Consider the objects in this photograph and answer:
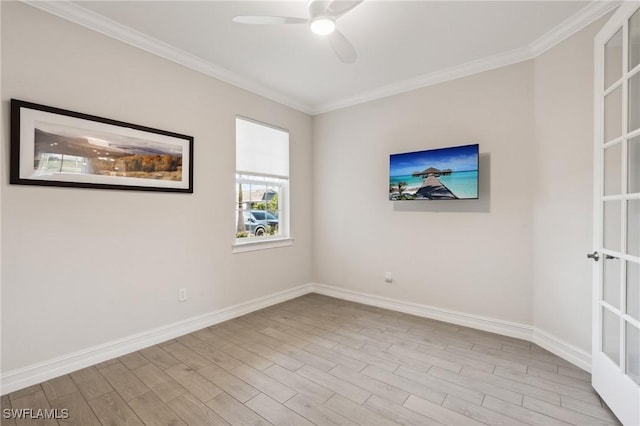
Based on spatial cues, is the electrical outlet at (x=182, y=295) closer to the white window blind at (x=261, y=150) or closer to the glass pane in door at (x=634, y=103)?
the white window blind at (x=261, y=150)

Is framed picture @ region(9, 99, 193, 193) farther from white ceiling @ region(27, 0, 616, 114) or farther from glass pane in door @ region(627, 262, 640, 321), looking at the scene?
glass pane in door @ region(627, 262, 640, 321)

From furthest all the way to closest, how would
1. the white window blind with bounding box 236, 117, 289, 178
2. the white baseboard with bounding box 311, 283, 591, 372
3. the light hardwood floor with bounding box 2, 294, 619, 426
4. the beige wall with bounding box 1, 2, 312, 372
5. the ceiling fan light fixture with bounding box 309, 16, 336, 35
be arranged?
the white window blind with bounding box 236, 117, 289, 178 → the white baseboard with bounding box 311, 283, 591, 372 → the beige wall with bounding box 1, 2, 312, 372 → the ceiling fan light fixture with bounding box 309, 16, 336, 35 → the light hardwood floor with bounding box 2, 294, 619, 426

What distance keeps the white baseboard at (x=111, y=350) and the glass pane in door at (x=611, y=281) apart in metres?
3.26

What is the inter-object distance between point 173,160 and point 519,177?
338 cm

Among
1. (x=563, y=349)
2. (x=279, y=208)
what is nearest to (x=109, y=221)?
(x=279, y=208)

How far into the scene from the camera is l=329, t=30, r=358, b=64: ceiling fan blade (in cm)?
218

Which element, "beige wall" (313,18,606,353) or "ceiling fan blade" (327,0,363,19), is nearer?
"ceiling fan blade" (327,0,363,19)

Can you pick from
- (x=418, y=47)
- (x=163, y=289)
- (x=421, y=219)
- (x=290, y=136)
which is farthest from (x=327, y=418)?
(x=290, y=136)

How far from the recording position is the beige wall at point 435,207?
2949 millimetres

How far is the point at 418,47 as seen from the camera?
283 centimetres

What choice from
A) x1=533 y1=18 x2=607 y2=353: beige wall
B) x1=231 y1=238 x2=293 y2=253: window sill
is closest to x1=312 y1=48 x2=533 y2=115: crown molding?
x1=533 y1=18 x2=607 y2=353: beige wall

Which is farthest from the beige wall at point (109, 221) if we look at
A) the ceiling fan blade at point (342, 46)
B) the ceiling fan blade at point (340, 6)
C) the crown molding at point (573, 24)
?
the crown molding at point (573, 24)

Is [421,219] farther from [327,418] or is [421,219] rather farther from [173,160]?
[173,160]

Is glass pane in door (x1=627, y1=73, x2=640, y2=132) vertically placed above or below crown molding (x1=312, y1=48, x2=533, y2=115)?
below
